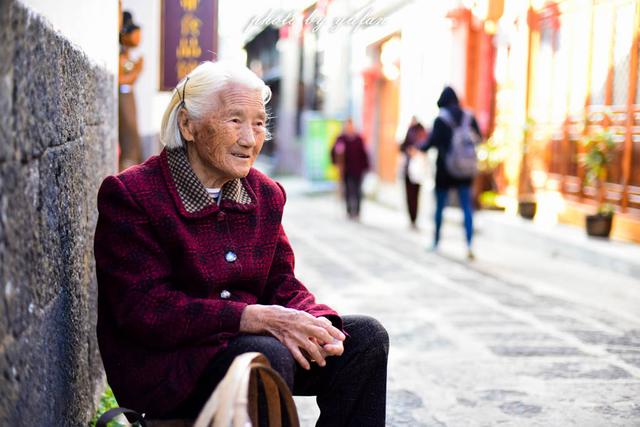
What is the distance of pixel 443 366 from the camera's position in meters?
5.35

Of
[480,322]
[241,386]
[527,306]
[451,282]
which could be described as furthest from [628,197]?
[241,386]

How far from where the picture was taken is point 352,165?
55.0 ft

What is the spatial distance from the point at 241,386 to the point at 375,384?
2.98 ft

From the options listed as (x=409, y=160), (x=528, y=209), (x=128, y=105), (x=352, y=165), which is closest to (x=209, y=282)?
(x=128, y=105)

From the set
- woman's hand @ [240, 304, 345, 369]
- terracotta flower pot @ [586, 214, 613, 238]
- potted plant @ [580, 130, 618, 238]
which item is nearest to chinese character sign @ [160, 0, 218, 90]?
potted plant @ [580, 130, 618, 238]

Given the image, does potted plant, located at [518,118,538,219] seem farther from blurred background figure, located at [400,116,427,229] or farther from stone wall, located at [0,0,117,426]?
stone wall, located at [0,0,117,426]

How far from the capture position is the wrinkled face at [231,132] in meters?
3.05

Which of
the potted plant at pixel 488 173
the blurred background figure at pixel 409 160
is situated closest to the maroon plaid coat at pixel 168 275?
the blurred background figure at pixel 409 160

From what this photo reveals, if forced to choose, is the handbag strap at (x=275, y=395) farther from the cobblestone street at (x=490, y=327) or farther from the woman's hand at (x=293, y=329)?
the cobblestone street at (x=490, y=327)

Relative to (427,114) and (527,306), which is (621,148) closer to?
(527,306)

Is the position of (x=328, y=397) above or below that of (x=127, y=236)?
below

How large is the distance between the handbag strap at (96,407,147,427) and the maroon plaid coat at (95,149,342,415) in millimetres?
37

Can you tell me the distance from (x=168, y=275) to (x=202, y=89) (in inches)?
25.0

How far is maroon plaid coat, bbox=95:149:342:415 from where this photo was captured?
2.74 meters
